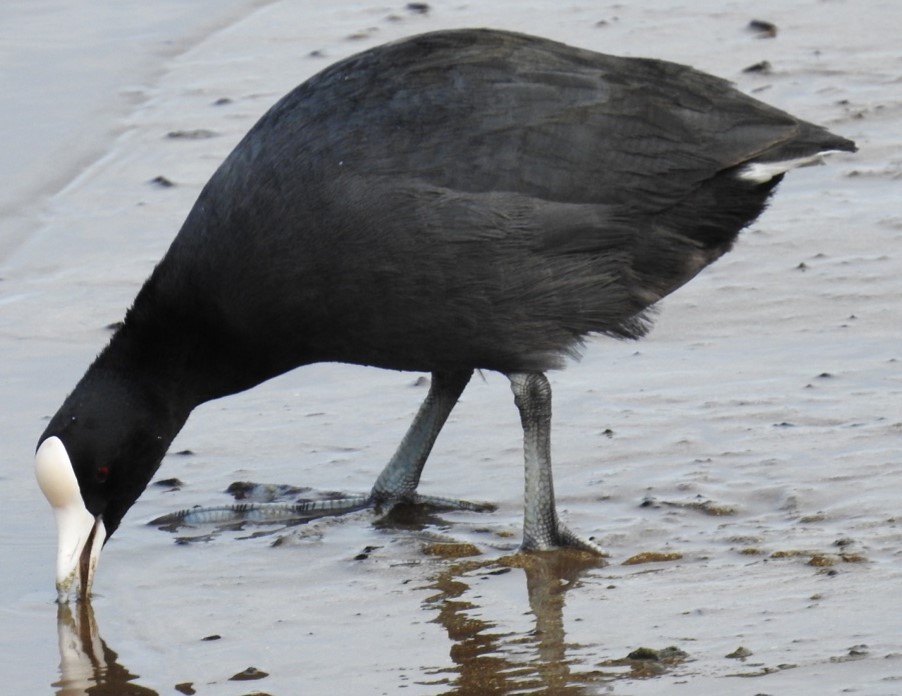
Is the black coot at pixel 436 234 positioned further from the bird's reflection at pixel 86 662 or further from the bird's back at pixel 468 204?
the bird's reflection at pixel 86 662

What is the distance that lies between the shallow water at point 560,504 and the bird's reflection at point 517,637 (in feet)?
0.04

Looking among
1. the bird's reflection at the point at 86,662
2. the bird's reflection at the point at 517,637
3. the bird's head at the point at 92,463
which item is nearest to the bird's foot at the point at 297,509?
the bird's head at the point at 92,463

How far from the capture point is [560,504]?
5.68 meters

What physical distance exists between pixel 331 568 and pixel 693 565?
3.60 feet

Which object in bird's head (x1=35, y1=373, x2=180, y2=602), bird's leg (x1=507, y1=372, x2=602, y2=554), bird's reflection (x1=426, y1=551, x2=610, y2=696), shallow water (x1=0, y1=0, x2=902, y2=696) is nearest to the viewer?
bird's reflection (x1=426, y1=551, x2=610, y2=696)

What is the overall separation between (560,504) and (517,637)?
1078 mm

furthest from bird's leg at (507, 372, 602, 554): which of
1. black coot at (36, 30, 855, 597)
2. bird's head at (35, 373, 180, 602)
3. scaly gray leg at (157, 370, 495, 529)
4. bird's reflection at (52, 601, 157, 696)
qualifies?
bird's reflection at (52, 601, 157, 696)

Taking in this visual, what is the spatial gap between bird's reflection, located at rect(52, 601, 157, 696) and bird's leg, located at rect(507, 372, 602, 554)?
1.31 metres

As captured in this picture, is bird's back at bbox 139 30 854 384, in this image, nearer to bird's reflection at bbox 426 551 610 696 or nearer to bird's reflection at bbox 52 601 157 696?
bird's reflection at bbox 426 551 610 696

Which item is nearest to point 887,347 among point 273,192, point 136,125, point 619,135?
point 619,135

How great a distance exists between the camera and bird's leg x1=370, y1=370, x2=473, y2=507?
5.85 metres

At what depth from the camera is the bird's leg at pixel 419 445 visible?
19.2 ft

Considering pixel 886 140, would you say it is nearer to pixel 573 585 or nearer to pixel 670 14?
pixel 670 14

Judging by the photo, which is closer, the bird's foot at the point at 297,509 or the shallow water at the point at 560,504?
the shallow water at the point at 560,504
